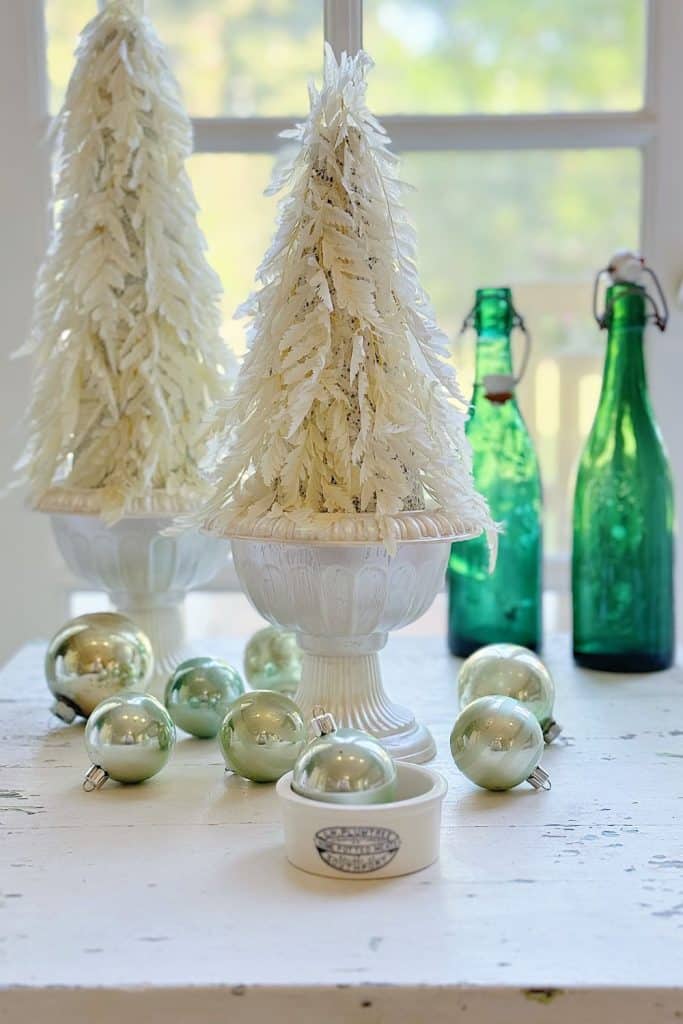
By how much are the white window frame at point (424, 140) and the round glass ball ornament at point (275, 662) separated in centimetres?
54

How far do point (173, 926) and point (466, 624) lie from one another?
64 cm

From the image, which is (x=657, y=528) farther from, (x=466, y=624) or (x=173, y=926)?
(x=173, y=926)

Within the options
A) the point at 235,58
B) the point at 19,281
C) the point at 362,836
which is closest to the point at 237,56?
the point at 235,58

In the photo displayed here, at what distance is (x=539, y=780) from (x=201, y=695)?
0.27 metres

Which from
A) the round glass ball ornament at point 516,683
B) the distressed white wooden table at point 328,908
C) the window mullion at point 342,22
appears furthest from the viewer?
the window mullion at point 342,22

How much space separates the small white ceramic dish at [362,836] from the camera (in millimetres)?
572

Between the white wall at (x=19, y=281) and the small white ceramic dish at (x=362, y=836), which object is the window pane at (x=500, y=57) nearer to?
the white wall at (x=19, y=281)

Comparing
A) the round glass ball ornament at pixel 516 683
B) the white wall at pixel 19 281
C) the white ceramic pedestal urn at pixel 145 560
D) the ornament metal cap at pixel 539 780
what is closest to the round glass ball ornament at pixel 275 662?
the white ceramic pedestal urn at pixel 145 560

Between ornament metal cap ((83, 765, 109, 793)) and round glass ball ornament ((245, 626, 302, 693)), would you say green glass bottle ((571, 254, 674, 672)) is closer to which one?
round glass ball ornament ((245, 626, 302, 693))

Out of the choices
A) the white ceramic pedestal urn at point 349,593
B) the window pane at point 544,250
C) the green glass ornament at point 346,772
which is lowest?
the green glass ornament at point 346,772

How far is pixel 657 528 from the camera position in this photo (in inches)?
40.9

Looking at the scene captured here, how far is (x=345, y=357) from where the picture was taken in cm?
74

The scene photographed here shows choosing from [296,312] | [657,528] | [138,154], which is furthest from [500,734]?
[138,154]

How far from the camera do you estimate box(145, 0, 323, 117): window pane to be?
133cm
